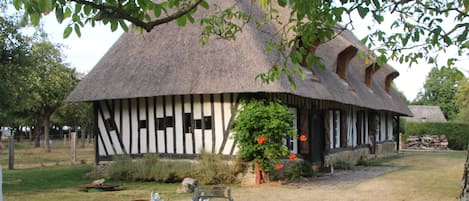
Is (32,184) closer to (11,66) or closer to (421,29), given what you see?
(11,66)

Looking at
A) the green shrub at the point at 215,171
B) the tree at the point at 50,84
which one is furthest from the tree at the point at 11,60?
the tree at the point at 50,84

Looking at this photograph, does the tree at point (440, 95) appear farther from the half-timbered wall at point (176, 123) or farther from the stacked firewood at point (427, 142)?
the half-timbered wall at point (176, 123)

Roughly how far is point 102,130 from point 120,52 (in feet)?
8.46

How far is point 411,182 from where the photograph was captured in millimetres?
13492

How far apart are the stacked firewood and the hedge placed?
0.98ft

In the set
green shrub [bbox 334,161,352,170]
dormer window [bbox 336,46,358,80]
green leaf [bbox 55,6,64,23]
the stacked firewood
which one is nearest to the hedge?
the stacked firewood

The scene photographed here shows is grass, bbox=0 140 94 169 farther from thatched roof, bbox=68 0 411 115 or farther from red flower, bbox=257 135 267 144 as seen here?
red flower, bbox=257 135 267 144

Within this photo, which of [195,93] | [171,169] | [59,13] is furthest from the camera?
[171,169]

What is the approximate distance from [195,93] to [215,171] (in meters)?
2.08

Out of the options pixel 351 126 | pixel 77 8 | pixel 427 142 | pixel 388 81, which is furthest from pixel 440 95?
pixel 77 8

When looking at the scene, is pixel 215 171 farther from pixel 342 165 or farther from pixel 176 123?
pixel 342 165

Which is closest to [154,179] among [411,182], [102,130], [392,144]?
[102,130]

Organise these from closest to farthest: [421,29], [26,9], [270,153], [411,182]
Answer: [26,9]
[421,29]
[270,153]
[411,182]

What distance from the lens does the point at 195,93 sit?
1339 centimetres
